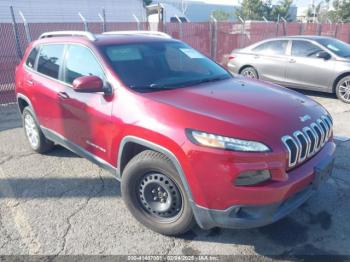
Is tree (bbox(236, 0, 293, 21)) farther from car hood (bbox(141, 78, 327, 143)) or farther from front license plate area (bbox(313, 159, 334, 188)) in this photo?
front license plate area (bbox(313, 159, 334, 188))

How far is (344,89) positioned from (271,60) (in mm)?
2025

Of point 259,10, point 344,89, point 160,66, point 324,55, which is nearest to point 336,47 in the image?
point 324,55

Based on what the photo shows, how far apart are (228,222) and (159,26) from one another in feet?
33.8

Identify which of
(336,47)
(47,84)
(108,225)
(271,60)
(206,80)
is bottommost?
(108,225)

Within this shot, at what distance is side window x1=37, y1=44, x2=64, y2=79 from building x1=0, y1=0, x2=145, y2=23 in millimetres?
14279

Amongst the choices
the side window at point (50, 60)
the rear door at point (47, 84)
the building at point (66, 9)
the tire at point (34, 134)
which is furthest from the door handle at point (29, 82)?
the building at point (66, 9)

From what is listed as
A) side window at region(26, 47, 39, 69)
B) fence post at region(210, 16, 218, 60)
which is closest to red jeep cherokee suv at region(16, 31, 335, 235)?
side window at region(26, 47, 39, 69)

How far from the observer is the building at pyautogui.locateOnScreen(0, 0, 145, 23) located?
57.7 feet

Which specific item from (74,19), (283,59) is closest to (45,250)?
(283,59)

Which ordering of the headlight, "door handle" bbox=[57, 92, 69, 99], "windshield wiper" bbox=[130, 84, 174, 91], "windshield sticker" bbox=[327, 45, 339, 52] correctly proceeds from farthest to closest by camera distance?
"windshield sticker" bbox=[327, 45, 339, 52], "door handle" bbox=[57, 92, 69, 99], "windshield wiper" bbox=[130, 84, 174, 91], the headlight

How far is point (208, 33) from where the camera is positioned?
44.0 ft

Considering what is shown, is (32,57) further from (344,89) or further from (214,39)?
(214,39)

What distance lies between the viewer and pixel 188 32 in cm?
1284

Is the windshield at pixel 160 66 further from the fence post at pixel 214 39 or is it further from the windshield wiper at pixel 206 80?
the fence post at pixel 214 39
